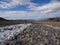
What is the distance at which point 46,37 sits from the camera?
22.1 ft

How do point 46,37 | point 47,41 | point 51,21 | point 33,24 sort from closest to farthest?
1. point 47,41
2. point 46,37
3. point 51,21
4. point 33,24

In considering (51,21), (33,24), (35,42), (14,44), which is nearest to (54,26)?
(51,21)

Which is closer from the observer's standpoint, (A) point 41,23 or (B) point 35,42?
(B) point 35,42

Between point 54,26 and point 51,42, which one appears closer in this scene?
point 51,42

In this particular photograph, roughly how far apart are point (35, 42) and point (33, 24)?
4.06 metres

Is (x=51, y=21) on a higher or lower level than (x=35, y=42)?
higher

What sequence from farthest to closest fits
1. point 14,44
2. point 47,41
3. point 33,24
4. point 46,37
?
point 33,24 < point 46,37 < point 47,41 < point 14,44

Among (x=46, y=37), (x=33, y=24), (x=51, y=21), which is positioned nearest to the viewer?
(x=46, y=37)

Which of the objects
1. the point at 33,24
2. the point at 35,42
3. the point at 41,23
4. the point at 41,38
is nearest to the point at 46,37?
the point at 41,38

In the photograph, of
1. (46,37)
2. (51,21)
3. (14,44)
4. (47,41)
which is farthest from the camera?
(51,21)

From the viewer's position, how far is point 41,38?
656 cm

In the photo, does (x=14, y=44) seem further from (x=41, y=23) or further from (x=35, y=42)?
(x=41, y=23)

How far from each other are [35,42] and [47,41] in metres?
0.52

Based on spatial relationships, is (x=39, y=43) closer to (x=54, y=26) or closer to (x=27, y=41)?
(x=27, y=41)
